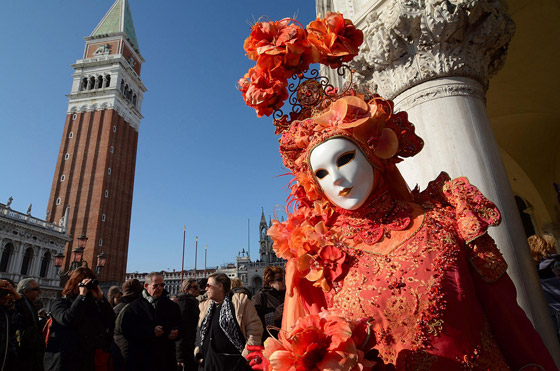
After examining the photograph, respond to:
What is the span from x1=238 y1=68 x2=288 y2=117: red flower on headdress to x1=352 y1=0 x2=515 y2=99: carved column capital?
1.43 meters

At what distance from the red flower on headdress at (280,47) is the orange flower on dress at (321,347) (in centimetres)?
117

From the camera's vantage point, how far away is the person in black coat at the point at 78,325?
2805 mm

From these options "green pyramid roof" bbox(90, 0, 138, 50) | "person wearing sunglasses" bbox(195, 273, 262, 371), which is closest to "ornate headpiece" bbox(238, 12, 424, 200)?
"person wearing sunglasses" bbox(195, 273, 262, 371)

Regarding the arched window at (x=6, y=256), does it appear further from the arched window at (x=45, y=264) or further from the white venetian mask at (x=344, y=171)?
the white venetian mask at (x=344, y=171)

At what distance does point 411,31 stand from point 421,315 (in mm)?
2241

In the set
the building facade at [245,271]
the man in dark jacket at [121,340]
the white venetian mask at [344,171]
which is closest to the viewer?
the white venetian mask at [344,171]

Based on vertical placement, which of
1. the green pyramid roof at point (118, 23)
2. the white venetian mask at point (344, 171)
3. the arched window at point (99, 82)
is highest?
the green pyramid roof at point (118, 23)

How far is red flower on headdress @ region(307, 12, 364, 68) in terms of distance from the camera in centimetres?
171

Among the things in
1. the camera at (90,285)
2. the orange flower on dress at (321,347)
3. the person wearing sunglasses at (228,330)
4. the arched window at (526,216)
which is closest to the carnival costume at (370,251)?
the orange flower on dress at (321,347)

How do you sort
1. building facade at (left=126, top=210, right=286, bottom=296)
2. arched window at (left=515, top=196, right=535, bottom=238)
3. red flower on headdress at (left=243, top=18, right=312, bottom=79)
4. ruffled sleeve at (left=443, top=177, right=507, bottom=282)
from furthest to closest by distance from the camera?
building facade at (left=126, top=210, right=286, bottom=296) < arched window at (left=515, top=196, right=535, bottom=238) < red flower on headdress at (left=243, top=18, right=312, bottom=79) < ruffled sleeve at (left=443, top=177, right=507, bottom=282)

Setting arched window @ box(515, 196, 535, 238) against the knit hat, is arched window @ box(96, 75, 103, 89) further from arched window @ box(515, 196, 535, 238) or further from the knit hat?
arched window @ box(515, 196, 535, 238)

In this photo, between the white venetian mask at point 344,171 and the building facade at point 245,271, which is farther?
the building facade at point 245,271

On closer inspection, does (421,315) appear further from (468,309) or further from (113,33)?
(113,33)

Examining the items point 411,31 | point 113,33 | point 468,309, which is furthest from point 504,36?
point 113,33
